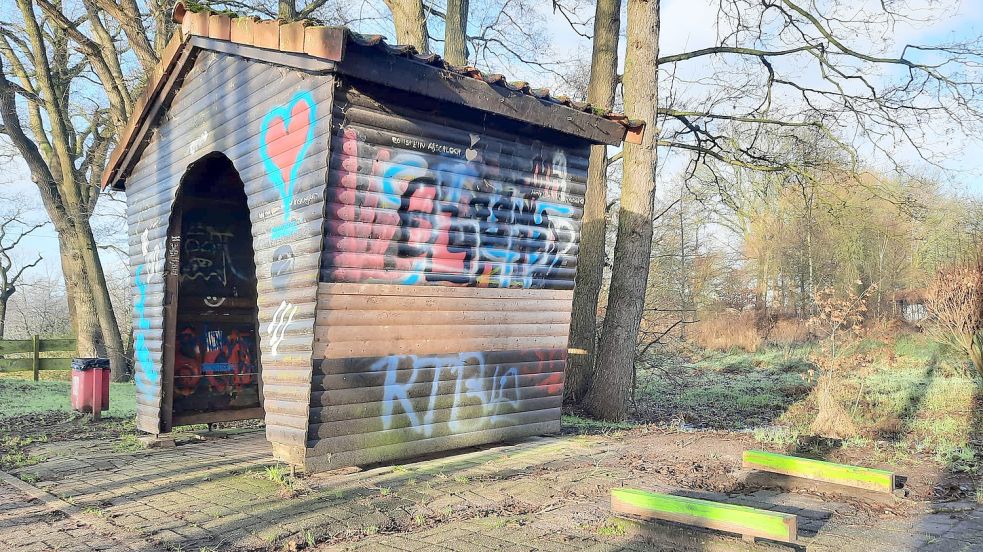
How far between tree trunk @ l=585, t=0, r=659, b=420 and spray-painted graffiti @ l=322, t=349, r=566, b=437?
2648 mm

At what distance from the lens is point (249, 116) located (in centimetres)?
751

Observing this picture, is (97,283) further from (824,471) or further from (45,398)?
(824,471)

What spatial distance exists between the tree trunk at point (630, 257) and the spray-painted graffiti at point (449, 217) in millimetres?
2619

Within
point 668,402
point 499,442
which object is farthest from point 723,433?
point 668,402

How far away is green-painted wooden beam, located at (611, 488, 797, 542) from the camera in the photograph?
14.7ft

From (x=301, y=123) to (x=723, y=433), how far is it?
252 inches

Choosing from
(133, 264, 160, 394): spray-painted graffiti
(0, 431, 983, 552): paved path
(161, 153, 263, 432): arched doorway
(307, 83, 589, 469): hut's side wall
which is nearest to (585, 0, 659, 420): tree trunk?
(307, 83, 589, 469): hut's side wall

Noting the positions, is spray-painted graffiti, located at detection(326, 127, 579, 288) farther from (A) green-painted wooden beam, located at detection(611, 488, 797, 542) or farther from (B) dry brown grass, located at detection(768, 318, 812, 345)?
(B) dry brown grass, located at detection(768, 318, 812, 345)

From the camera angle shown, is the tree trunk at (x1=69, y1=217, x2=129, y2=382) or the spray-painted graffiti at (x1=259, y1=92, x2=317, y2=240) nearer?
the spray-painted graffiti at (x1=259, y1=92, x2=317, y2=240)

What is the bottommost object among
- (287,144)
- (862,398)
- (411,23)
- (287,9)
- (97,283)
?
(862,398)

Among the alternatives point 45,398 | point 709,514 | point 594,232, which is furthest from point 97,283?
point 709,514

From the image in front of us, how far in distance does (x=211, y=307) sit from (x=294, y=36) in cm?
471

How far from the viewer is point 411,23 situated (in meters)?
12.6

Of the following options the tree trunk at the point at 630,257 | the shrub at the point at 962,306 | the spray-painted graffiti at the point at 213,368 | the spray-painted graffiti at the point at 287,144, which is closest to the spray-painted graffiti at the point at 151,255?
A: the spray-painted graffiti at the point at 213,368
